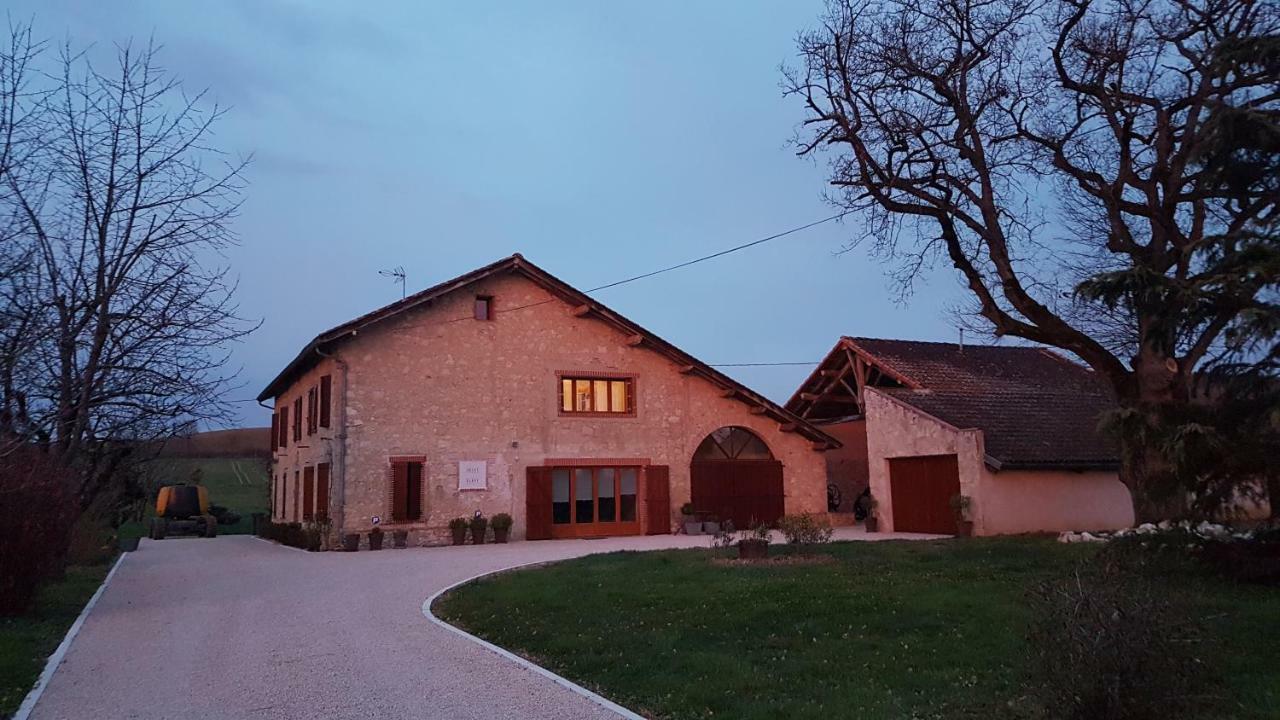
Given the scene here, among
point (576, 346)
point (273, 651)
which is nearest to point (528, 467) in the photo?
point (576, 346)

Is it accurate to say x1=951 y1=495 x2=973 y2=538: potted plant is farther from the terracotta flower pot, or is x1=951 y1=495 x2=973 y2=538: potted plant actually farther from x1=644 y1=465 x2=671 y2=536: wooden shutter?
the terracotta flower pot

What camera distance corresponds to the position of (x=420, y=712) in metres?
6.73

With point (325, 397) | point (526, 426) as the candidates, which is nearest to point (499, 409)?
point (526, 426)

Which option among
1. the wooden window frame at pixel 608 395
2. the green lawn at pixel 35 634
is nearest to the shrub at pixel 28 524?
the green lawn at pixel 35 634

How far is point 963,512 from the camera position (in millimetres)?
21766

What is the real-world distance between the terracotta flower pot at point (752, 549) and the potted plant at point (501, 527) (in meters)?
9.50

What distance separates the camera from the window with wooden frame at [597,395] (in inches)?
1011

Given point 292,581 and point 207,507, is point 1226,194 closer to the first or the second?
point 292,581

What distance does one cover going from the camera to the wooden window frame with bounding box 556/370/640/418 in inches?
1001

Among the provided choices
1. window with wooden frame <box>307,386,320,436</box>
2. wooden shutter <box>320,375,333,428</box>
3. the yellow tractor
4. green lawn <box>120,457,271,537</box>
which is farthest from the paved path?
green lawn <box>120,457,271,537</box>

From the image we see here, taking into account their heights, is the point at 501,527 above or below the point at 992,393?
below

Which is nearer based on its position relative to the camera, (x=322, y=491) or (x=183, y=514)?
(x=322, y=491)

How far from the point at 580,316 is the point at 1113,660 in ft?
71.3

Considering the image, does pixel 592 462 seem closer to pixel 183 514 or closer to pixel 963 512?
pixel 963 512
